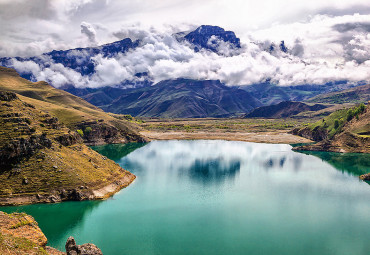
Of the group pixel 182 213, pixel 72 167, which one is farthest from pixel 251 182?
pixel 72 167

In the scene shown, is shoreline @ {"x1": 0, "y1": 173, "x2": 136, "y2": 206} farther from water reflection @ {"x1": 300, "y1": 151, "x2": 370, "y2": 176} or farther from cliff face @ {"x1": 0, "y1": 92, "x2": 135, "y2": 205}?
water reflection @ {"x1": 300, "y1": 151, "x2": 370, "y2": 176}

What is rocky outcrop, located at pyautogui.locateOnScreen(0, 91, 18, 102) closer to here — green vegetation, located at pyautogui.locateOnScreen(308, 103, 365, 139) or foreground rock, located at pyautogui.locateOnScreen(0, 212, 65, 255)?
foreground rock, located at pyautogui.locateOnScreen(0, 212, 65, 255)

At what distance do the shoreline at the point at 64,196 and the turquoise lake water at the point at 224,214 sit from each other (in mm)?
1822

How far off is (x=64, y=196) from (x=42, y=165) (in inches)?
435

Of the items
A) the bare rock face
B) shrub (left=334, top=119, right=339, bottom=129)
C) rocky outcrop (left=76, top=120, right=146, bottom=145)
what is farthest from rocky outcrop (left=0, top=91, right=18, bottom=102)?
shrub (left=334, top=119, right=339, bottom=129)

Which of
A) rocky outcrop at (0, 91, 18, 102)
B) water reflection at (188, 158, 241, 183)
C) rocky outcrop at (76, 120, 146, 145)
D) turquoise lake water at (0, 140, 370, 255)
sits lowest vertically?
turquoise lake water at (0, 140, 370, 255)

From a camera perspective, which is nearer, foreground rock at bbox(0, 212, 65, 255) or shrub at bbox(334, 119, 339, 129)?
foreground rock at bbox(0, 212, 65, 255)

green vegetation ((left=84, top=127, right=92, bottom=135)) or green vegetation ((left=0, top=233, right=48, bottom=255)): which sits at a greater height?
green vegetation ((left=84, top=127, right=92, bottom=135))

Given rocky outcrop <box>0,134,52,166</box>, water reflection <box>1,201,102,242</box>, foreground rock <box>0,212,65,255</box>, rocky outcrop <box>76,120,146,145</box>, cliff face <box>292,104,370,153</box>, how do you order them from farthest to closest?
rocky outcrop <box>76,120,146,145</box>
cliff face <box>292,104,370,153</box>
rocky outcrop <box>0,134,52,166</box>
water reflection <box>1,201,102,242</box>
foreground rock <box>0,212,65,255</box>

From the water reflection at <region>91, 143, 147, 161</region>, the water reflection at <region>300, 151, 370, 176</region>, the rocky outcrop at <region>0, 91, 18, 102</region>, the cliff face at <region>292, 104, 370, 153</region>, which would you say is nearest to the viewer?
the rocky outcrop at <region>0, 91, 18, 102</region>

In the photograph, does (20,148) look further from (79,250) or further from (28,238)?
(79,250)

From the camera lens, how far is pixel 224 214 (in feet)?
224

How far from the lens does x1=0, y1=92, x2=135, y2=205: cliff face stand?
70.8 meters

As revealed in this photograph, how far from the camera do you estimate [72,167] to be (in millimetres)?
80438
